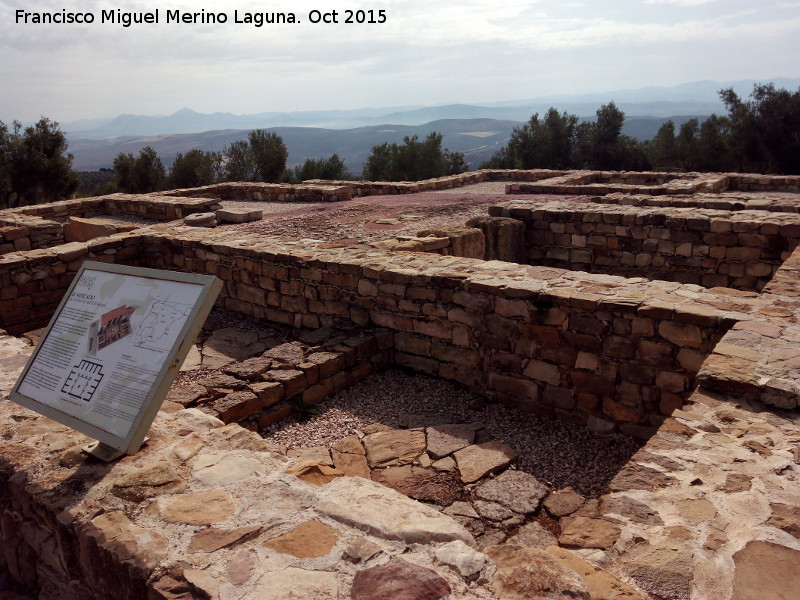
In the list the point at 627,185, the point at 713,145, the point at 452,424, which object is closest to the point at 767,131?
the point at 713,145

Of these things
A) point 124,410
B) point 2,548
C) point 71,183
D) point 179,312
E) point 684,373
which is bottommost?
point 2,548

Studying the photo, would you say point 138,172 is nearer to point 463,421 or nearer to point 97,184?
point 97,184

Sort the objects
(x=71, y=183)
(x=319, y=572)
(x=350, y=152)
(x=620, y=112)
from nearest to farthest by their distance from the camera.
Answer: (x=319, y=572), (x=71, y=183), (x=620, y=112), (x=350, y=152)

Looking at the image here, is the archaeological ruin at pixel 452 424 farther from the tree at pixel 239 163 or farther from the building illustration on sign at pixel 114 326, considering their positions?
the tree at pixel 239 163

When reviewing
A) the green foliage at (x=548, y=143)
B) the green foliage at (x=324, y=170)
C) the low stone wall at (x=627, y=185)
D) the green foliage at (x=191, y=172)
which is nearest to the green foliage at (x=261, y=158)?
the green foliage at (x=324, y=170)

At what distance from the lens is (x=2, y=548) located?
312 cm

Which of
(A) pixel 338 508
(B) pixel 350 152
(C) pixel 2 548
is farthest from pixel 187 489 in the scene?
(B) pixel 350 152

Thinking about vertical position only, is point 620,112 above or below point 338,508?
above

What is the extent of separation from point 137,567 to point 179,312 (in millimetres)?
1083

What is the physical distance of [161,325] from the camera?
2707 millimetres

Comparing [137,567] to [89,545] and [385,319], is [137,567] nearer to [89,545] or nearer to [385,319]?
[89,545]

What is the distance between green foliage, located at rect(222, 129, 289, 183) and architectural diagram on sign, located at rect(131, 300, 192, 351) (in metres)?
24.0

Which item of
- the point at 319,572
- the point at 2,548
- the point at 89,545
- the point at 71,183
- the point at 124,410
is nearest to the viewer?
the point at 319,572

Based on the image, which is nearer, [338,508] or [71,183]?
[338,508]
